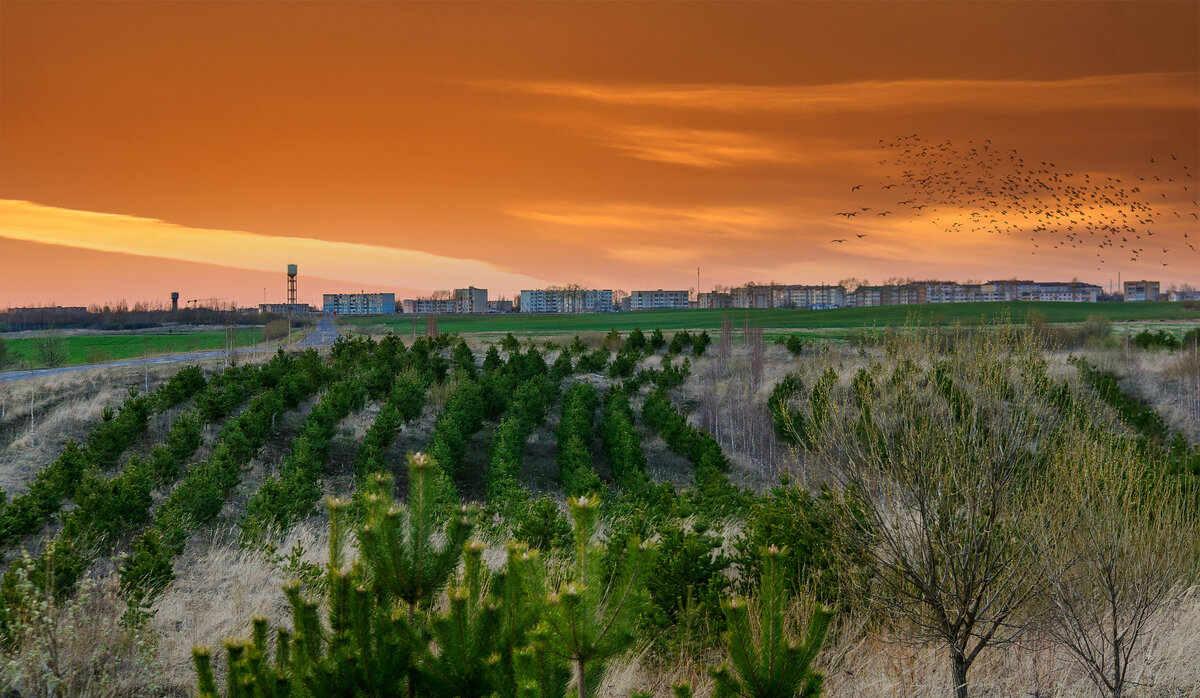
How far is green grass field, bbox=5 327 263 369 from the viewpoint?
38.3m

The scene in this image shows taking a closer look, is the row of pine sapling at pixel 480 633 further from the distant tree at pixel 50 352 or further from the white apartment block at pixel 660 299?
the white apartment block at pixel 660 299

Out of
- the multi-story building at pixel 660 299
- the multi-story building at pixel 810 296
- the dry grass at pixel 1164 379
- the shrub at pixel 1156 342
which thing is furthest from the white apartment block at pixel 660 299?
the dry grass at pixel 1164 379

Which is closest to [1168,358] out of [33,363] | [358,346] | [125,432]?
[358,346]

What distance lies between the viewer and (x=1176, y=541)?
735 cm

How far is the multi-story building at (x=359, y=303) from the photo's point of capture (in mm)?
129625

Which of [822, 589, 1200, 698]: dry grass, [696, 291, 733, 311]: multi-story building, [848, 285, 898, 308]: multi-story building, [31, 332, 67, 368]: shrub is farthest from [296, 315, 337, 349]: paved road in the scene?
[848, 285, 898, 308]: multi-story building

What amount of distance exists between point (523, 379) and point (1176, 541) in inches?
788

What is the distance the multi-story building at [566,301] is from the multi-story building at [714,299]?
15871 mm

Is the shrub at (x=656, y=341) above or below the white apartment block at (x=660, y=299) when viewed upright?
below

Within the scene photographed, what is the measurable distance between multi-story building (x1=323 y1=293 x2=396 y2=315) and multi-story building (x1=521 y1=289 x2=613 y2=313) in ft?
75.9

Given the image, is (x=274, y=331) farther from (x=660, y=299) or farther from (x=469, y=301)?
(x=660, y=299)

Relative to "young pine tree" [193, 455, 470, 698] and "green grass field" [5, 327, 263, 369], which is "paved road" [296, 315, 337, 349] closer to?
"green grass field" [5, 327, 263, 369]

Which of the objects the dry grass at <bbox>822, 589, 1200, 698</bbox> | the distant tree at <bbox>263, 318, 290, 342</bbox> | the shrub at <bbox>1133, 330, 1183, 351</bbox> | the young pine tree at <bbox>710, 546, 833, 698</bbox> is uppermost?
the distant tree at <bbox>263, 318, 290, 342</bbox>

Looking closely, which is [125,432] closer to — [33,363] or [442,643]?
[442,643]
